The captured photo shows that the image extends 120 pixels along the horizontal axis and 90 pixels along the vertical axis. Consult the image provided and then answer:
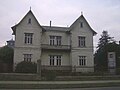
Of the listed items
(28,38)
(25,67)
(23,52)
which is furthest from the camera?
(28,38)

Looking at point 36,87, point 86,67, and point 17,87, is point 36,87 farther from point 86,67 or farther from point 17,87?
point 86,67

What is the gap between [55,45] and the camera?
44094 mm

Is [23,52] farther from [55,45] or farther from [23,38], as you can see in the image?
[55,45]

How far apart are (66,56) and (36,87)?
80.9ft

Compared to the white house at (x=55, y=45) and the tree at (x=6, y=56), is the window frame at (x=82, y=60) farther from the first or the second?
the tree at (x=6, y=56)

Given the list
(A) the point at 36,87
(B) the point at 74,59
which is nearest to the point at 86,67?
(B) the point at 74,59

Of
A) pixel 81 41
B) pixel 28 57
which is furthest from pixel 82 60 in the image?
pixel 28 57

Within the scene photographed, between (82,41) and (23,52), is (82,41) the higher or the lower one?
the higher one

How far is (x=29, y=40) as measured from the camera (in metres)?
42.6

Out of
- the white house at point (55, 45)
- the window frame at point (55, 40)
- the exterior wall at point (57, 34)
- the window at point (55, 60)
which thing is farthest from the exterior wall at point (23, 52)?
the window frame at point (55, 40)

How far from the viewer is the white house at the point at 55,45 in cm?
4203

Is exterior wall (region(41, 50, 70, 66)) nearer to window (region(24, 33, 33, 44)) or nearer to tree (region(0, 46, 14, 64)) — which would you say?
window (region(24, 33, 33, 44))

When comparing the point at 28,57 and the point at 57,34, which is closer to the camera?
the point at 28,57

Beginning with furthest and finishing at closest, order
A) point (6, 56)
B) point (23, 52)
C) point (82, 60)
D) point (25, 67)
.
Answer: point (82, 60)
point (6, 56)
point (23, 52)
point (25, 67)
